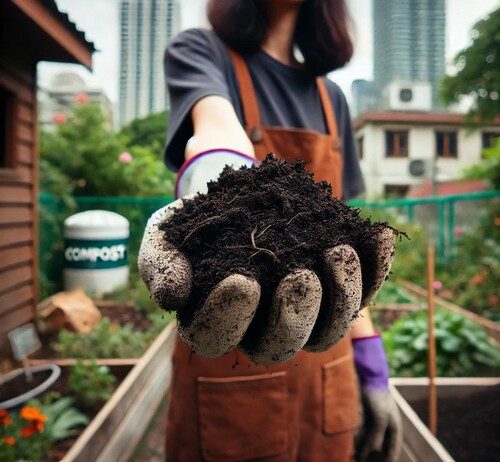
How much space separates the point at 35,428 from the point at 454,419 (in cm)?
222

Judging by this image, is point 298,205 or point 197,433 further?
point 197,433

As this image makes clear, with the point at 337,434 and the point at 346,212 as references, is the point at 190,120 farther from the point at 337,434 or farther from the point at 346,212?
the point at 337,434

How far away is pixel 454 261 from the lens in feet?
19.5

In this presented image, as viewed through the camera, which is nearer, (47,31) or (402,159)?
(47,31)

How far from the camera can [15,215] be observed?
279 centimetres

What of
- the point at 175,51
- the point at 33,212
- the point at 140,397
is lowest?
the point at 140,397

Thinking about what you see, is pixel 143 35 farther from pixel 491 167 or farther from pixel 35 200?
pixel 491 167

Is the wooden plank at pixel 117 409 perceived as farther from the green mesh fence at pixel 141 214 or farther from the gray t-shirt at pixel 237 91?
the green mesh fence at pixel 141 214

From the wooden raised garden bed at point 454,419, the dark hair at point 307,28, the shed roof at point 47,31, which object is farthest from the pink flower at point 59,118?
the wooden raised garden bed at point 454,419

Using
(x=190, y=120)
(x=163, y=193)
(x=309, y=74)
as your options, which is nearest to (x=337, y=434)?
(x=190, y=120)

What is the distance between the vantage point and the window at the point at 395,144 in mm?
3727

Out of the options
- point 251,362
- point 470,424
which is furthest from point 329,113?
point 470,424

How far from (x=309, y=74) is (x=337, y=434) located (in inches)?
44.8

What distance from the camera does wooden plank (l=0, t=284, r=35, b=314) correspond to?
251 cm
